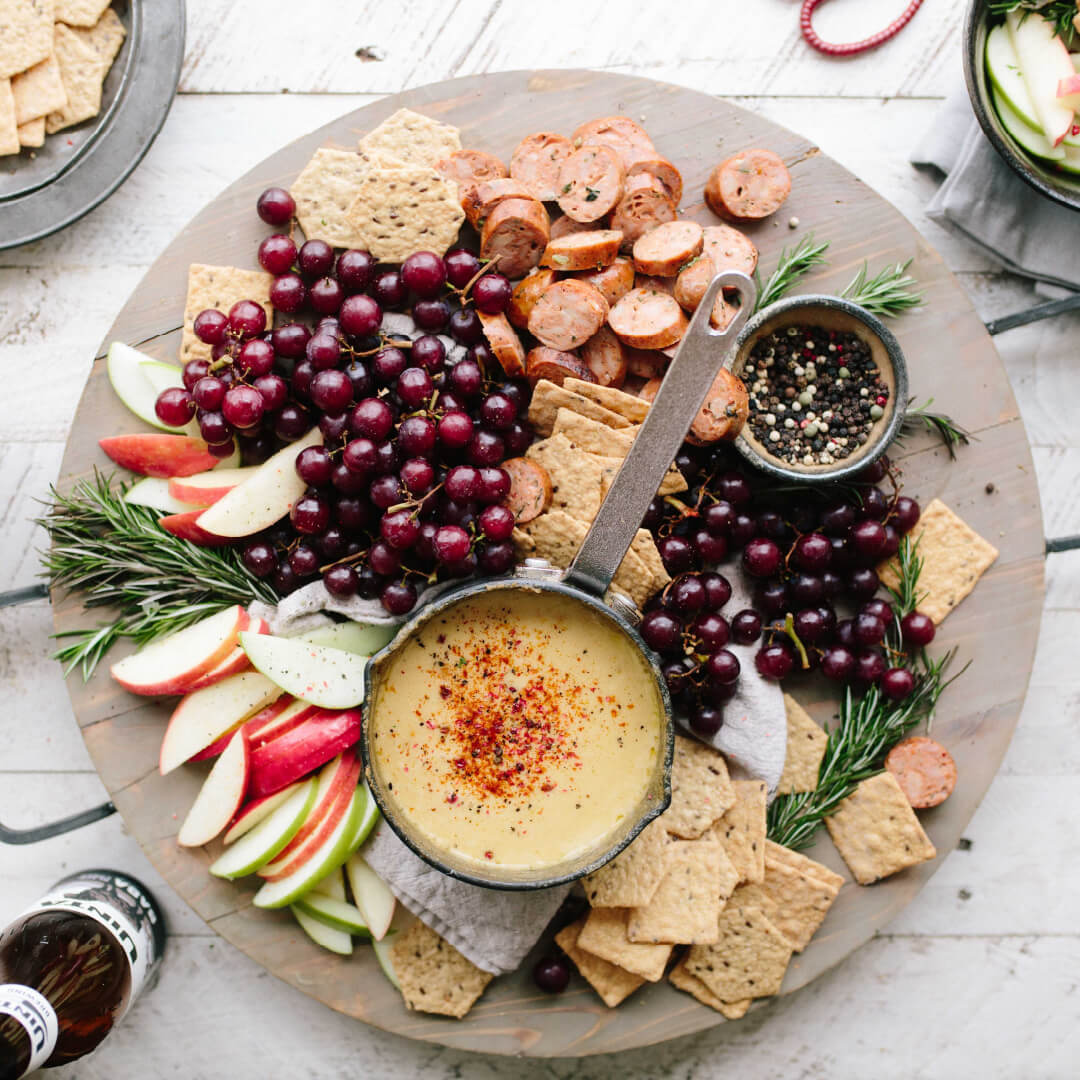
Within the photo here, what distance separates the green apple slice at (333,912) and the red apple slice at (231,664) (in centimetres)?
49

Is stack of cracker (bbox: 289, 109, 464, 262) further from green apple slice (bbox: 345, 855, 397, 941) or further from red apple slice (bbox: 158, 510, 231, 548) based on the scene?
green apple slice (bbox: 345, 855, 397, 941)

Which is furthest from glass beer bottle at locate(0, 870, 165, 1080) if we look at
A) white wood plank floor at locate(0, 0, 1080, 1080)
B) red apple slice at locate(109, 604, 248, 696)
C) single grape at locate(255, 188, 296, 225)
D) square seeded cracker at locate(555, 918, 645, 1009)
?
single grape at locate(255, 188, 296, 225)

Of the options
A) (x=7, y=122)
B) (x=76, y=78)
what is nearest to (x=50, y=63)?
(x=76, y=78)

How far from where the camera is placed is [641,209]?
6.04ft

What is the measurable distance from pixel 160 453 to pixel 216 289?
0.36 meters

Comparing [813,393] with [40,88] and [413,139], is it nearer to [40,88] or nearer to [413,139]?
[413,139]

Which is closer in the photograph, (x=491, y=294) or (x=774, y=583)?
(x=491, y=294)

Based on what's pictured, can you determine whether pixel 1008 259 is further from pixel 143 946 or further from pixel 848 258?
pixel 143 946

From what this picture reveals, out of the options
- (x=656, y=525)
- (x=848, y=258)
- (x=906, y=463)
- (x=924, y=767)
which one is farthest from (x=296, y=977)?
(x=848, y=258)

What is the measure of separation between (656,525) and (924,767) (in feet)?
2.50

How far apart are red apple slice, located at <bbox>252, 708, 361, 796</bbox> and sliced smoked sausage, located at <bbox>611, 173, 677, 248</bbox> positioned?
3.78ft

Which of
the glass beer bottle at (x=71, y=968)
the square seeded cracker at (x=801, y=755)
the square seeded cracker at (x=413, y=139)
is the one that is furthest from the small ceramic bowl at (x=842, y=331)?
the glass beer bottle at (x=71, y=968)

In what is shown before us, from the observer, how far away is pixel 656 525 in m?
1.86

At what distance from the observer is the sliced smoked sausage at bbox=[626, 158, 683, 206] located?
1832mm
